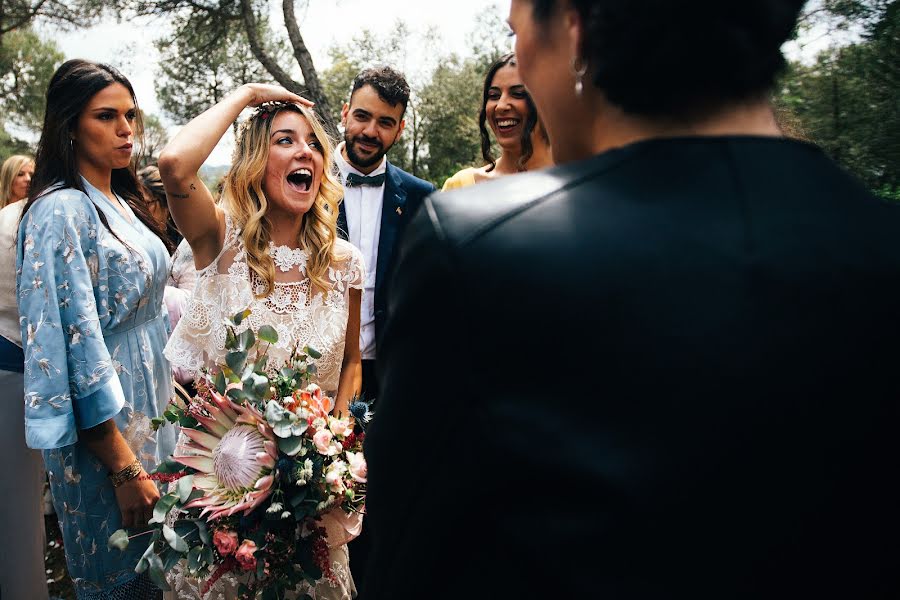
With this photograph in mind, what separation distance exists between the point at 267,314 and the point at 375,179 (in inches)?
78.7

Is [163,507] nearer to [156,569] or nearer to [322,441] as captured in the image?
[156,569]

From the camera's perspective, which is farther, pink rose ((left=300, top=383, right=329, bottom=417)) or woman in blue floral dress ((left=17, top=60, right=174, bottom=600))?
woman in blue floral dress ((left=17, top=60, right=174, bottom=600))

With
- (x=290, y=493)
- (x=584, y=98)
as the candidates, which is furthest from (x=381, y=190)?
(x=584, y=98)

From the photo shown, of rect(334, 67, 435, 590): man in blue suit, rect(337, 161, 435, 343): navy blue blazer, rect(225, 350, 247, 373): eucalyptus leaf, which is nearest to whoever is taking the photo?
rect(225, 350, 247, 373): eucalyptus leaf

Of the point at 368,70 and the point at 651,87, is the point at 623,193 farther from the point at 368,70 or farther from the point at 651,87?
the point at 368,70

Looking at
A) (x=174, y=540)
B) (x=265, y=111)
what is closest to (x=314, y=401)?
(x=174, y=540)

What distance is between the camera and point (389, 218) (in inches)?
165

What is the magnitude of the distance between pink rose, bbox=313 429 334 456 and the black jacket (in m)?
1.12

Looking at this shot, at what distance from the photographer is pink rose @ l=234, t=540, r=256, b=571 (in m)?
1.66

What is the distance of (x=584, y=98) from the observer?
2.77ft

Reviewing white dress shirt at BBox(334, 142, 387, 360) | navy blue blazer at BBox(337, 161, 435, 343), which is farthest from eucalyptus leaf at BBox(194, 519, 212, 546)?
white dress shirt at BBox(334, 142, 387, 360)

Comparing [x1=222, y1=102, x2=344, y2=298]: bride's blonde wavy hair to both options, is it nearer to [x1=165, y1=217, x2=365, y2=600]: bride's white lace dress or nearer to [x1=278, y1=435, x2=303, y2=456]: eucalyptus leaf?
[x1=165, y1=217, x2=365, y2=600]: bride's white lace dress

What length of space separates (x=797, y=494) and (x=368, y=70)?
14.3 ft

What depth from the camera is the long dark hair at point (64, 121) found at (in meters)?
2.51
